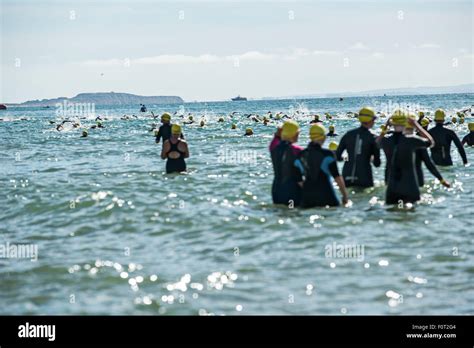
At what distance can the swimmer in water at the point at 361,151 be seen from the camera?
14.3 m

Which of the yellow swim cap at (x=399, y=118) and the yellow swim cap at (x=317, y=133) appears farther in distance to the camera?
the yellow swim cap at (x=399, y=118)

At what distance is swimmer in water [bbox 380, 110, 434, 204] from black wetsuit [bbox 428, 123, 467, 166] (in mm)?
5794

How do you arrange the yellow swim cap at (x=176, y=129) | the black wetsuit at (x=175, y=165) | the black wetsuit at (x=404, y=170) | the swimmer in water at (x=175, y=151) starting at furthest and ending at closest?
the black wetsuit at (x=175, y=165), the swimmer in water at (x=175, y=151), the yellow swim cap at (x=176, y=129), the black wetsuit at (x=404, y=170)

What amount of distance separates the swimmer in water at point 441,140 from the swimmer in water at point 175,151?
7035mm

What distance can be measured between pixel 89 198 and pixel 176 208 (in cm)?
291

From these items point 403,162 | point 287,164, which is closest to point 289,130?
point 287,164

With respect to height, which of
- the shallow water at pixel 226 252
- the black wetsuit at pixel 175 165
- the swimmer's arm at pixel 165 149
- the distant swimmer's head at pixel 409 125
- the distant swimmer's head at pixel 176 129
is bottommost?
the shallow water at pixel 226 252

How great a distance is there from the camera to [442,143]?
19000mm

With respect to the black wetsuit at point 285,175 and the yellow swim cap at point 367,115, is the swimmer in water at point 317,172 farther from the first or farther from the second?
the yellow swim cap at point 367,115

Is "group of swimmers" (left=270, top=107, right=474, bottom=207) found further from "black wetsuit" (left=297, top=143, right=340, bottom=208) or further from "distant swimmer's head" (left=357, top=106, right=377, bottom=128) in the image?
"distant swimmer's head" (left=357, top=106, right=377, bottom=128)

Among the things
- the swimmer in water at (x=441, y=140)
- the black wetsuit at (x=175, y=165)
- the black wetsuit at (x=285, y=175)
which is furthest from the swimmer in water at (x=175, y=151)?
the swimmer in water at (x=441, y=140)

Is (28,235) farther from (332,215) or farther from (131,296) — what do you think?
(332,215)

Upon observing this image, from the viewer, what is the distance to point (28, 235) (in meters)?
12.5
